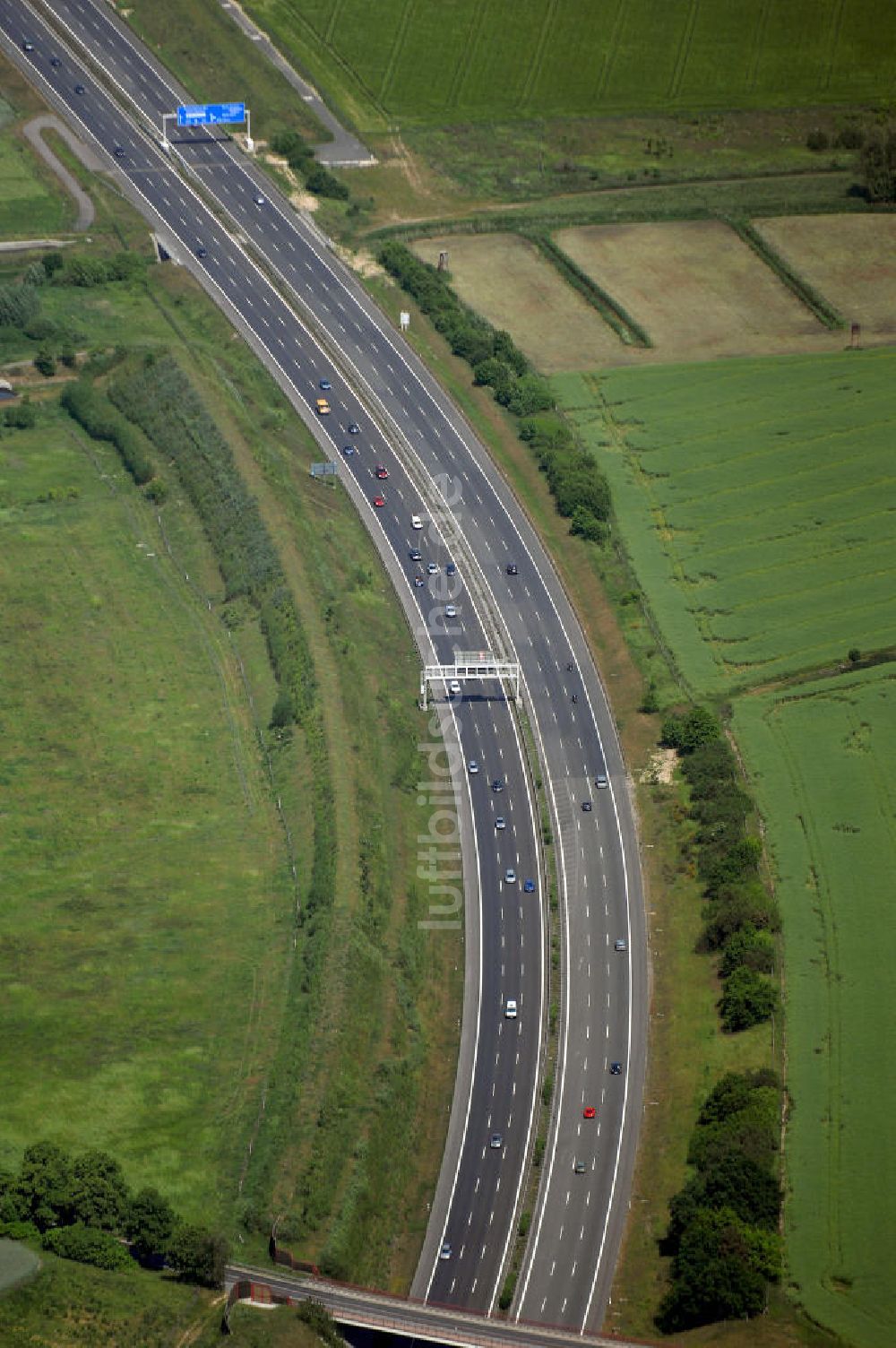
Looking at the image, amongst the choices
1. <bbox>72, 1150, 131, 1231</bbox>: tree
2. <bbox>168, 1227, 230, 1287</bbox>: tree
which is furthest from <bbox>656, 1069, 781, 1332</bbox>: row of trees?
<bbox>72, 1150, 131, 1231</bbox>: tree

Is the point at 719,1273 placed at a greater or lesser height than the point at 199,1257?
greater

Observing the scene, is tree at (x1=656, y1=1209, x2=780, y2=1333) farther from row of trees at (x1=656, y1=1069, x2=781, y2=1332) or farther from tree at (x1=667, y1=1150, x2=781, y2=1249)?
tree at (x1=667, y1=1150, x2=781, y2=1249)

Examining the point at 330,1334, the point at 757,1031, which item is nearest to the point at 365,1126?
the point at 330,1334

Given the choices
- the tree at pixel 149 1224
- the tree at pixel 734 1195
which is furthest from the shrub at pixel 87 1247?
the tree at pixel 734 1195

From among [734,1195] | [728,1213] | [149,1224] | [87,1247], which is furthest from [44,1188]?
[734,1195]

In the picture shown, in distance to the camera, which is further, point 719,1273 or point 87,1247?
point 87,1247

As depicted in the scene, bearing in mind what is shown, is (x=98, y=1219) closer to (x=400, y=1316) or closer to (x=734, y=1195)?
(x=400, y=1316)

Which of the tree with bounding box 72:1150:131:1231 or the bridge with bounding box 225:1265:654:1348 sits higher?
the tree with bounding box 72:1150:131:1231
